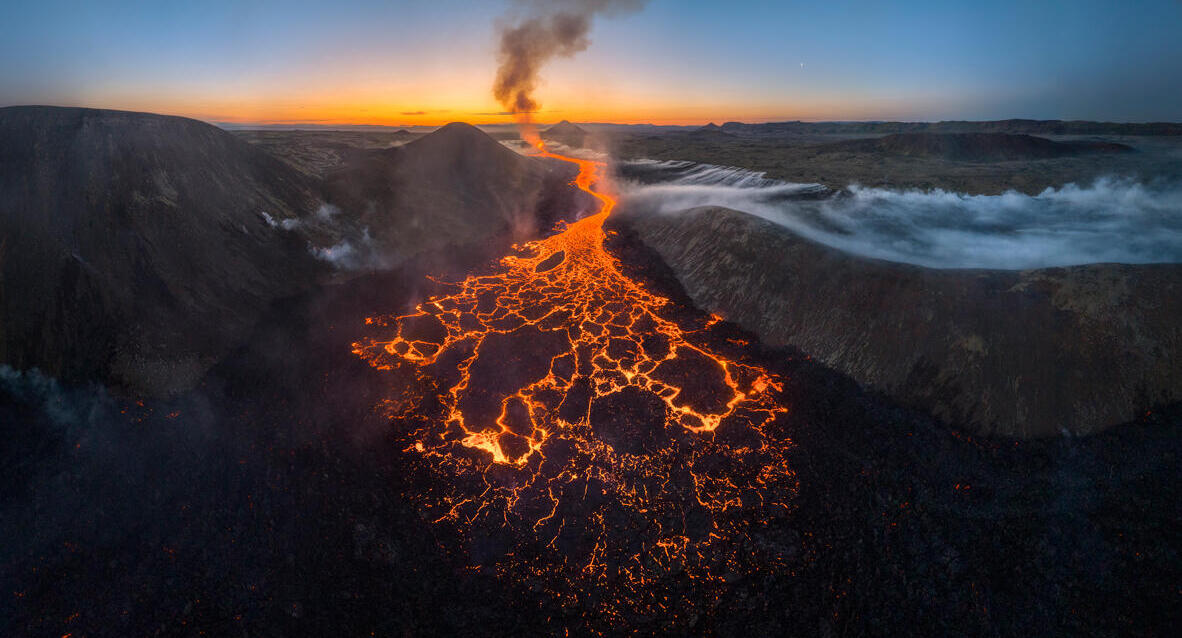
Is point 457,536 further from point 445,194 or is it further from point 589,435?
point 445,194

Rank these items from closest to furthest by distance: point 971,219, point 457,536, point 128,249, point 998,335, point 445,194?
point 457,536, point 998,335, point 128,249, point 971,219, point 445,194

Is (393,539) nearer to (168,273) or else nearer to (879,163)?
(168,273)

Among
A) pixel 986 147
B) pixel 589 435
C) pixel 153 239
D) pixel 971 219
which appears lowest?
pixel 589 435

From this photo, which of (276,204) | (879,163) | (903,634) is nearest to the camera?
(903,634)

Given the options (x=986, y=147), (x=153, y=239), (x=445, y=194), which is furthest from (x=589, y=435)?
(x=986, y=147)

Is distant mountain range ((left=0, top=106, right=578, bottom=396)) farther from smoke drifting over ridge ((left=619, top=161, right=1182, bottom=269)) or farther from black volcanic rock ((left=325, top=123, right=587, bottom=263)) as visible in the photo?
smoke drifting over ridge ((left=619, top=161, right=1182, bottom=269))

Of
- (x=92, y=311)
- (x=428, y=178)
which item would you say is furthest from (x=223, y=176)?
(x=428, y=178)

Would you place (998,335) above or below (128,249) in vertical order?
below
